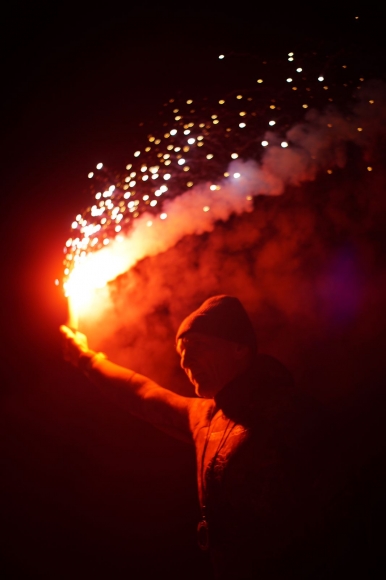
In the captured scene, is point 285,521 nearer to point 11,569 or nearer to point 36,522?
point 36,522

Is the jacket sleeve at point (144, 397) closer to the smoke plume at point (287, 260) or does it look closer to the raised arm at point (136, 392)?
the raised arm at point (136, 392)

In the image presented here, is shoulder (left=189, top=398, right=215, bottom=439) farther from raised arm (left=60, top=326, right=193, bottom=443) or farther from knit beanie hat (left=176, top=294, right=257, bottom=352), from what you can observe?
knit beanie hat (left=176, top=294, right=257, bottom=352)

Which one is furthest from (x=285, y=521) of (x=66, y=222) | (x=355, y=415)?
(x=66, y=222)

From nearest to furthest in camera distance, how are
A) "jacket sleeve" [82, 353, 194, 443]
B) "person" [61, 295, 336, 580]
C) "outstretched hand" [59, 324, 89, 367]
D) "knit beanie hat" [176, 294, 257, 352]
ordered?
"person" [61, 295, 336, 580], "knit beanie hat" [176, 294, 257, 352], "jacket sleeve" [82, 353, 194, 443], "outstretched hand" [59, 324, 89, 367]

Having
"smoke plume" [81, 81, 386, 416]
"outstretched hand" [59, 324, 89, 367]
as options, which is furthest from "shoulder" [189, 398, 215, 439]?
"outstretched hand" [59, 324, 89, 367]

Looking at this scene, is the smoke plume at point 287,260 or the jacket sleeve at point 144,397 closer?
the jacket sleeve at point 144,397

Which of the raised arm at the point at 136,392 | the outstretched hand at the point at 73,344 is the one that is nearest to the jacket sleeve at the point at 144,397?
the raised arm at the point at 136,392

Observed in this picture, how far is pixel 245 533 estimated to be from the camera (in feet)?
7.93

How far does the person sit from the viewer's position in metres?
2.31

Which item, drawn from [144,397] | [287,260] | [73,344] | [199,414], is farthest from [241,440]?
[287,260]

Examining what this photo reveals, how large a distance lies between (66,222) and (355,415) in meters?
2.93

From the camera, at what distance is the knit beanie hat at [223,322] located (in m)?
2.90

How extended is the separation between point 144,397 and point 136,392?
87 mm

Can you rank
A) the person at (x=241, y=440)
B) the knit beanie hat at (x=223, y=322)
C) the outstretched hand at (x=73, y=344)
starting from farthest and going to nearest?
the outstretched hand at (x=73, y=344) → the knit beanie hat at (x=223, y=322) → the person at (x=241, y=440)
